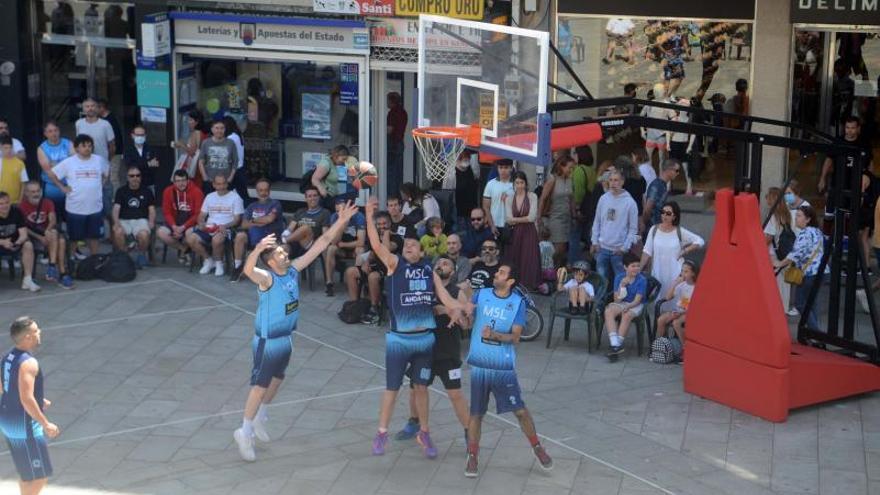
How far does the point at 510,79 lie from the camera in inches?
566

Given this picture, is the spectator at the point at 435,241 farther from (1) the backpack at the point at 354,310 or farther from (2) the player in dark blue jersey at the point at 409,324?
(2) the player in dark blue jersey at the point at 409,324

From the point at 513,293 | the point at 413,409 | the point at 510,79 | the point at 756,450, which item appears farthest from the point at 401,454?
the point at 510,79

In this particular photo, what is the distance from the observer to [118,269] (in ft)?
58.4

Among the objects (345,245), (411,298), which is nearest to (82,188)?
(345,245)

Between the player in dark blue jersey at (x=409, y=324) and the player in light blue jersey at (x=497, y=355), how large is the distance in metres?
0.49

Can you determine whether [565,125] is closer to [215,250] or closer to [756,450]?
[756,450]

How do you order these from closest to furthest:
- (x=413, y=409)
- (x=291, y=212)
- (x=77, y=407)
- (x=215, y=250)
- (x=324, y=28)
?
(x=413, y=409) < (x=77, y=407) < (x=215, y=250) < (x=324, y=28) < (x=291, y=212)

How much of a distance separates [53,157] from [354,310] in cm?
507

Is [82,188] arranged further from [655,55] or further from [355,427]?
[655,55]

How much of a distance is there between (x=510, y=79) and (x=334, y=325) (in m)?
3.74

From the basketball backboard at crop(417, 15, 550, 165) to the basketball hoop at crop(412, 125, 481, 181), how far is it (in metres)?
0.15

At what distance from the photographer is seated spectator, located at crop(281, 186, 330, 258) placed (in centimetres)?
1731

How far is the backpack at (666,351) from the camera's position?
15.0 m

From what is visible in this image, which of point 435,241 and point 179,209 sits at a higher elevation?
point 179,209
